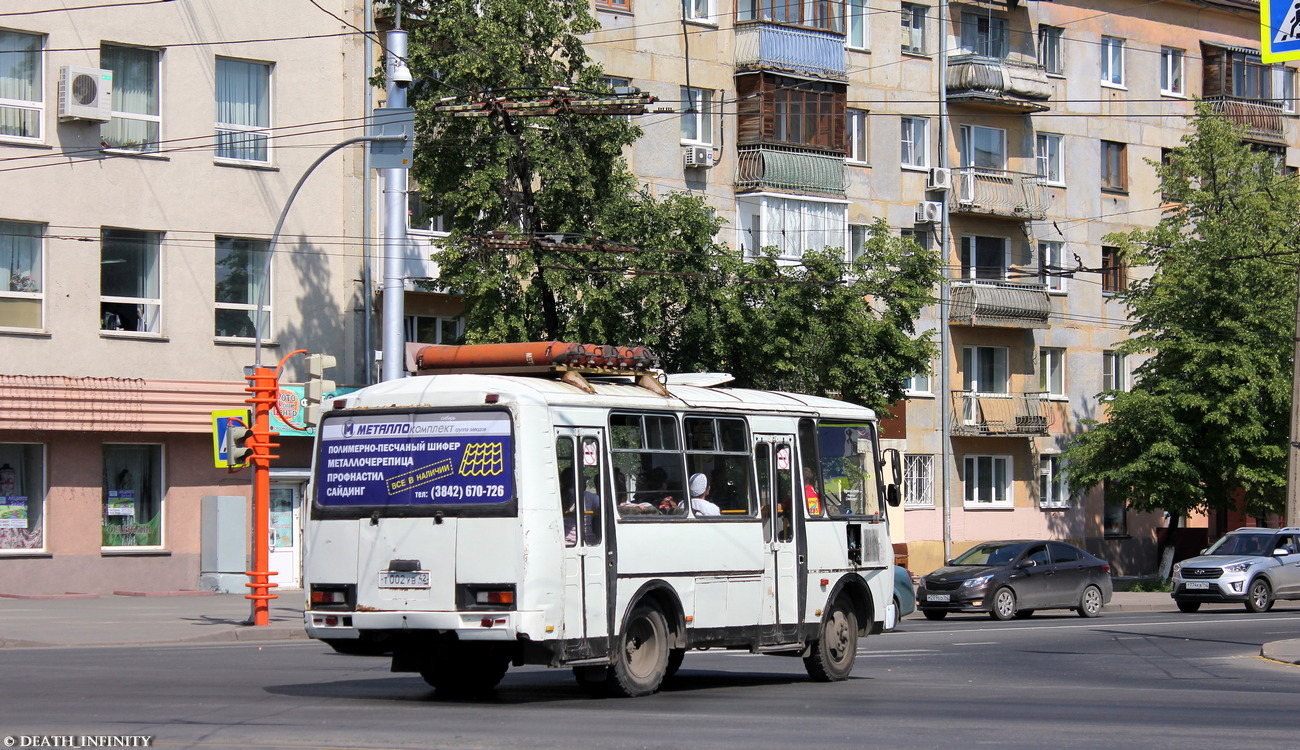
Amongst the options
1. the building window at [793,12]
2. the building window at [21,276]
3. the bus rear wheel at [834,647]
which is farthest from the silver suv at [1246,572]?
the building window at [21,276]

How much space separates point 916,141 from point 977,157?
230 cm

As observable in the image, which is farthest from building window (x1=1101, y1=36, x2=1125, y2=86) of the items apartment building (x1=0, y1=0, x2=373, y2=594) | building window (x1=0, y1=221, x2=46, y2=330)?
building window (x1=0, y1=221, x2=46, y2=330)

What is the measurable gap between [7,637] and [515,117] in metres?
13.4

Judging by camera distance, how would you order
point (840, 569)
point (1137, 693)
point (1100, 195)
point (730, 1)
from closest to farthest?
point (1137, 693) → point (840, 569) → point (730, 1) → point (1100, 195)

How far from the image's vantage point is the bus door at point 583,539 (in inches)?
530

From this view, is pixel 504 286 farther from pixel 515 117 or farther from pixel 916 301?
pixel 916 301

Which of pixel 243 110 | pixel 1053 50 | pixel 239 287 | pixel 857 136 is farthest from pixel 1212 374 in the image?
pixel 243 110

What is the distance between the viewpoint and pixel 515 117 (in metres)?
30.5

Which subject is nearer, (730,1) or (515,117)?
(515,117)

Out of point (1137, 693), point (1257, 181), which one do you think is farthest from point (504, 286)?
point (1257, 181)

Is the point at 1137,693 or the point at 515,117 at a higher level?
the point at 515,117

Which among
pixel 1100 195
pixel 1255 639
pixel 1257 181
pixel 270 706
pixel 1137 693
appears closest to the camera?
pixel 270 706

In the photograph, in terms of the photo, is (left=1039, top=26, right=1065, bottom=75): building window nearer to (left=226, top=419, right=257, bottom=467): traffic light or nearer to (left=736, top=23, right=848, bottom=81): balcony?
(left=736, top=23, right=848, bottom=81): balcony

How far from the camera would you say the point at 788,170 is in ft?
136
